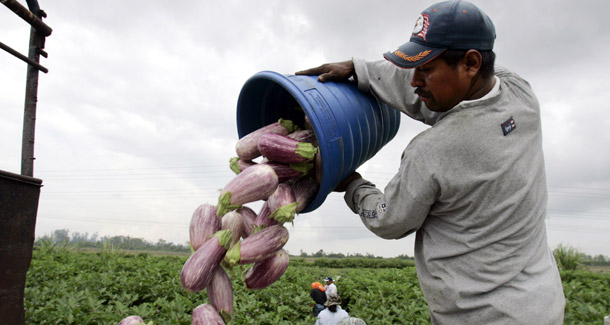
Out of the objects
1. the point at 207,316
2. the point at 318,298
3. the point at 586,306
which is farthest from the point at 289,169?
the point at 318,298

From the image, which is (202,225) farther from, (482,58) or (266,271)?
(482,58)

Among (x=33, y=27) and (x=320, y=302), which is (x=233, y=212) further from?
(x=320, y=302)

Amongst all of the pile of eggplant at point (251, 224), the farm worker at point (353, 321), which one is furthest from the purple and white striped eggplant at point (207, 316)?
the farm worker at point (353, 321)

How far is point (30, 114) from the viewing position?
93.0 inches

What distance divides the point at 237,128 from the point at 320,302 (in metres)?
4.47

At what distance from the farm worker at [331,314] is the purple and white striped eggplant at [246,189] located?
130 inches

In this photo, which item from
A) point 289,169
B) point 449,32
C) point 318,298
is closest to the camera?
point 449,32

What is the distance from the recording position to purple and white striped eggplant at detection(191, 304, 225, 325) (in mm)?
A: 1586

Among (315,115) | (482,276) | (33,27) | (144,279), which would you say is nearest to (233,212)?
(315,115)

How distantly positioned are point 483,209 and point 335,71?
2.62 ft

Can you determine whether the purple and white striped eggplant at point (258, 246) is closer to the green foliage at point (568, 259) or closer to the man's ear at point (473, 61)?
the man's ear at point (473, 61)

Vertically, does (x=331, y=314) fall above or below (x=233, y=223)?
below

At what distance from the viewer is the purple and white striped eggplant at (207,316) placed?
1.59 m

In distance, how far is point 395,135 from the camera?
2246mm
